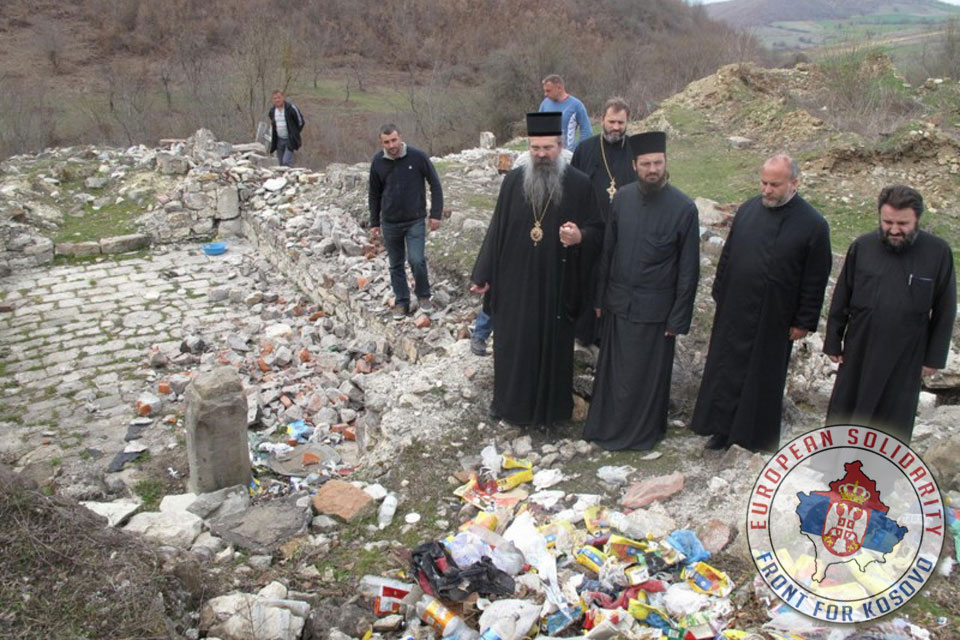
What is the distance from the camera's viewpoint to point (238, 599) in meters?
3.04

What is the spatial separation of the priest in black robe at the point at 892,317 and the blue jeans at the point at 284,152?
396 inches

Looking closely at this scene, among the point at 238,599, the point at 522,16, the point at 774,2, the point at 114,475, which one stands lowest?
the point at 114,475

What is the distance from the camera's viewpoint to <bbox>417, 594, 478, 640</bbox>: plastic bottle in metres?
2.85

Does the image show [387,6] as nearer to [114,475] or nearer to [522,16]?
[522,16]

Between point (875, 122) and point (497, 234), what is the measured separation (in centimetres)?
1138

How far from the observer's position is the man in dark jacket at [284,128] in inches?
454

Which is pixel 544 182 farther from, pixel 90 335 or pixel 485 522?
pixel 90 335

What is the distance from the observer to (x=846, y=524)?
316 centimetres

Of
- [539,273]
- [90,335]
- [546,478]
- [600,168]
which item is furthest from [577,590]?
[90,335]

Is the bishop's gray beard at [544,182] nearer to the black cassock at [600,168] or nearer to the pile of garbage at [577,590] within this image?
the black cassock at [600,168]

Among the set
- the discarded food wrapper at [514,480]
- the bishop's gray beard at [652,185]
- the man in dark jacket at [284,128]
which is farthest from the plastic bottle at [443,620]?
the man in dark jacket at [284,128]

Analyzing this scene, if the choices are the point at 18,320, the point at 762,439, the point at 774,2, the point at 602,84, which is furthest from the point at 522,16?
the point at 774,2

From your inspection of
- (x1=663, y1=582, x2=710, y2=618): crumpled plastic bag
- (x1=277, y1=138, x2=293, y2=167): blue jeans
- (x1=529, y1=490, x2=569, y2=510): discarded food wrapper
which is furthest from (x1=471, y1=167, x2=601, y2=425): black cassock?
(x1=277, y1=138, x2=293, y2=167): blue jeans

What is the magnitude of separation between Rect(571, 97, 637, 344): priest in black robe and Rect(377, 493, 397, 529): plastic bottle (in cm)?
177
